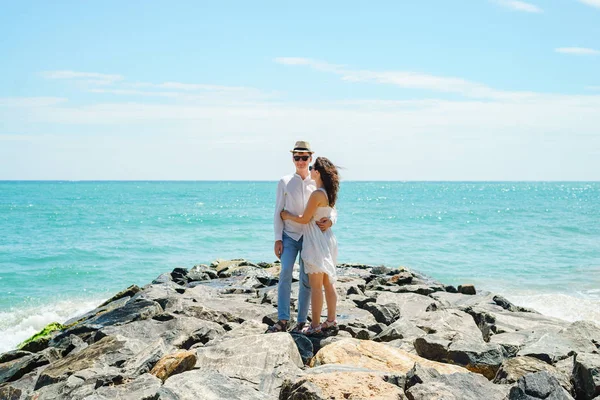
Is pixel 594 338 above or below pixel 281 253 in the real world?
Answer: below

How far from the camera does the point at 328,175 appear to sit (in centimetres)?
757

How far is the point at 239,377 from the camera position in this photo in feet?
20.1

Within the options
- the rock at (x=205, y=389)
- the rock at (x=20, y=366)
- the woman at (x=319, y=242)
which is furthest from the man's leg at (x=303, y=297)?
the rock at (x=20, y=366)

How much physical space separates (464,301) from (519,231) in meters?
28.4

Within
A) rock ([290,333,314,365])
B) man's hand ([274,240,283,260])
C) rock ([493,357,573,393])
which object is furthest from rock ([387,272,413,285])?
rock ([493,357,573,393])

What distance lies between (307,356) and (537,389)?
2.54 m

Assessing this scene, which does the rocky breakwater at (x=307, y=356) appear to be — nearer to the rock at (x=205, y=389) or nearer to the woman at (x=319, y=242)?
the rock at (x=205, y=389)

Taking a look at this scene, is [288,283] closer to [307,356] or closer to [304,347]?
[304,347]

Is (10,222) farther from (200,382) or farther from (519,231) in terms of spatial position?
(200,382)

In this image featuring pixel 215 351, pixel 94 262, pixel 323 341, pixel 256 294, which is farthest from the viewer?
pixel 94 262

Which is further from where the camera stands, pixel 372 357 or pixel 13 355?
pixel 13 355

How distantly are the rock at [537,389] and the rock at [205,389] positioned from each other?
6.34 feet

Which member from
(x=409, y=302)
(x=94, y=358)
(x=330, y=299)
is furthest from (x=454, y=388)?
(x=409, y=302)

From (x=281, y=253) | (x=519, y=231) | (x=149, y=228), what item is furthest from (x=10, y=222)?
(x=281, y=253)
